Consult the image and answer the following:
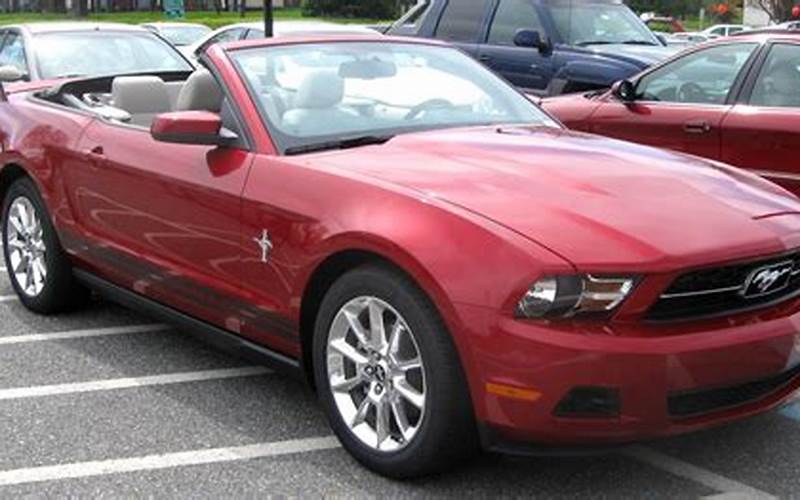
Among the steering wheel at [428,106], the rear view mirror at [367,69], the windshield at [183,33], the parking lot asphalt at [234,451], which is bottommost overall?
the windshield at [183,33]

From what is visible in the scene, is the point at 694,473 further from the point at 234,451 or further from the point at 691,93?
the point at 691,93

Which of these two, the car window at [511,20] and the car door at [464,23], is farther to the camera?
the car door at [464,23]

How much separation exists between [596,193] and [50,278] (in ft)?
10.8

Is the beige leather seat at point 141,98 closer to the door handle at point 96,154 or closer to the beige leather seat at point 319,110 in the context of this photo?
the door handle at point 96,154

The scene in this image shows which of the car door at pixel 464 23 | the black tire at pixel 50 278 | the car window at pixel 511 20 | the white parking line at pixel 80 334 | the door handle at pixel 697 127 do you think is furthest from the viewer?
the car door at pixel 464 23

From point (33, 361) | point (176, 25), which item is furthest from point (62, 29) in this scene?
point (176, 25)

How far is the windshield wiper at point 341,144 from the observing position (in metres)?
4.19

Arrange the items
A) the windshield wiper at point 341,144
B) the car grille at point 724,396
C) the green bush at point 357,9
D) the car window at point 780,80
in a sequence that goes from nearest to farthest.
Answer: the car grille at point 724,396 → the windshield wiper at point 341,144 → the car window at point 780,80 → the green bush at point 357,9

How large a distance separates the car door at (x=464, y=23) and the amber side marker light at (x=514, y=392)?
7.82m

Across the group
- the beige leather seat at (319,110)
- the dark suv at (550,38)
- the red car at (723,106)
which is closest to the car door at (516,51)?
the dark suv at (550,38)

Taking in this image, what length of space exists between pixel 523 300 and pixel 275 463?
4.03ft

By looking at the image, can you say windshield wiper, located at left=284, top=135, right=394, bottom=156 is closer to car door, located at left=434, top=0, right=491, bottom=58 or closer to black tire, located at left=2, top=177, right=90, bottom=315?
black tire, located at left=2, top=177, right=90, bottom=315

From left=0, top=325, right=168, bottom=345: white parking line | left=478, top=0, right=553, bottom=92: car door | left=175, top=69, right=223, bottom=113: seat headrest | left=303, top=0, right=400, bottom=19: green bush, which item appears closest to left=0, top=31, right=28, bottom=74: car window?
left=0, top=325, right=168, bottom=345: white parking line

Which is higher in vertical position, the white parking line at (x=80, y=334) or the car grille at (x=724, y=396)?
the car grille at (x=724, y=396)
